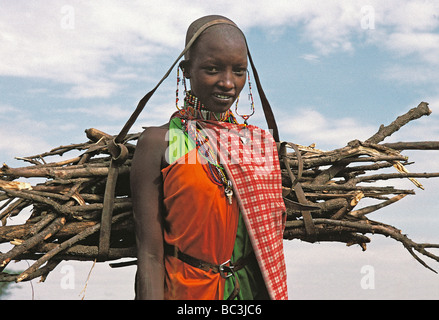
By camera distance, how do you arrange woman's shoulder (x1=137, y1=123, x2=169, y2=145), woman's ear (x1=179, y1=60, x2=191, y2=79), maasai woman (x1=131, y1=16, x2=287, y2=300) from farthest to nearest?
woman's ear (x1=179, y1=60, x2=191, y2=79)
woman's shoulder (x1=137, y1=123, x2=169, y2=145)
maasai woman (x1=131, y1=16, x2=287, y2=300)

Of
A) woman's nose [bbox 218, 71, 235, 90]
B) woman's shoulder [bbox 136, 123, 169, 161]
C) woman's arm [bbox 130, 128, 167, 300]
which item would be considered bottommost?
woman's arm [bbox 130, 128, 167, 300]

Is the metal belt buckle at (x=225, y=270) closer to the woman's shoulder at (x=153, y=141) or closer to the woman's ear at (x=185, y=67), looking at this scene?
the woman's shoulder at (x=153, y=141)

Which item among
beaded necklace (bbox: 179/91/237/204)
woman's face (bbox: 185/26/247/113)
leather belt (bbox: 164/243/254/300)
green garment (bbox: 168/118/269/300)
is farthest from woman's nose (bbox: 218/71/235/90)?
leather belt (bbox: 164/243/254/300)

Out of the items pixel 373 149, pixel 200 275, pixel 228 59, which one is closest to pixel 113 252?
pixel 200 275

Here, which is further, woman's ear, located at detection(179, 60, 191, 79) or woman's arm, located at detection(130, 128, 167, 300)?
woman's ear, located at detection(179, 60, 191, 79)

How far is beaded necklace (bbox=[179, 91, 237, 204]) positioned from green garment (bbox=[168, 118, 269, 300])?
0.15 ft

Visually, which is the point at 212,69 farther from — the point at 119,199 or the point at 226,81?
the point at 119,199

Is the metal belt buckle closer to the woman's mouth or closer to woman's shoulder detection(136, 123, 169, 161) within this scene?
woman's shoulder detection(136, 123, 169, 161)

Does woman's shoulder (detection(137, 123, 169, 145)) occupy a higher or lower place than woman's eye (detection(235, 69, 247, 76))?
lower

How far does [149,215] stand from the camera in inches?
123

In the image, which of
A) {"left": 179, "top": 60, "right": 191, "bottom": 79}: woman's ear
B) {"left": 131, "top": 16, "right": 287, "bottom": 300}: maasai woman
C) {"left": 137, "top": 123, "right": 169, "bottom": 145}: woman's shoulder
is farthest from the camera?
{"left": 179, "top": 60, "right": 191, "bottom": 79}: woman's ear

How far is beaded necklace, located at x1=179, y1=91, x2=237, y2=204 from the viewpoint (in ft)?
10.3

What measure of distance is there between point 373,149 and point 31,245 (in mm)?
2686
